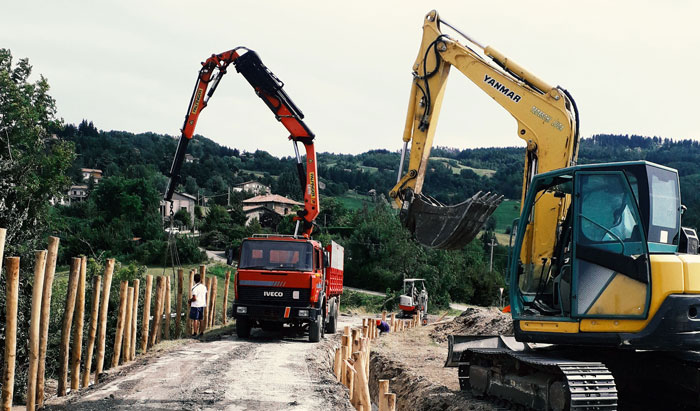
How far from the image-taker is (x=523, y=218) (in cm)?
1009

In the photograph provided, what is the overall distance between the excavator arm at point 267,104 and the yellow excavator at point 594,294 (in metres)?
8.86

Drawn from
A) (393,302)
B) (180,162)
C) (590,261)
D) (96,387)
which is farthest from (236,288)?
(393,302)

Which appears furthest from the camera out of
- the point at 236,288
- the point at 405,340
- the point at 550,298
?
the point at 405,340

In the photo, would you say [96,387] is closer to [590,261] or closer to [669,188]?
[590,261]

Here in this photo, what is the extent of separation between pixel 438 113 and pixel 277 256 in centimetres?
562

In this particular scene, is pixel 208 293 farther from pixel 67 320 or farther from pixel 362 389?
pixel 362 389

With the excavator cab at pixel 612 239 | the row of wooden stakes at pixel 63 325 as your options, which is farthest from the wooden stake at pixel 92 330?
the excavator cab at pixel 612 239

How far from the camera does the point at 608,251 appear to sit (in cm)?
846

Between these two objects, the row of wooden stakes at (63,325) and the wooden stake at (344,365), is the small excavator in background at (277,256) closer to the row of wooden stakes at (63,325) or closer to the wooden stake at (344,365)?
the row of wooden stakes at (63,325)

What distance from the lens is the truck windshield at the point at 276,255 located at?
17.6 meters

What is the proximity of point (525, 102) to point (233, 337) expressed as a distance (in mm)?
9759

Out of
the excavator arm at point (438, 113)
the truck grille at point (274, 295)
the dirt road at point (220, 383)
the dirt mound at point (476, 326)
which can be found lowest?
the dirt road at point (220, 383)

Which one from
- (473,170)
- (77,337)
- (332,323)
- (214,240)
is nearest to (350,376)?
(77,337)

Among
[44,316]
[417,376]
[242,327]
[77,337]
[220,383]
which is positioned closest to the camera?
[44,316]
